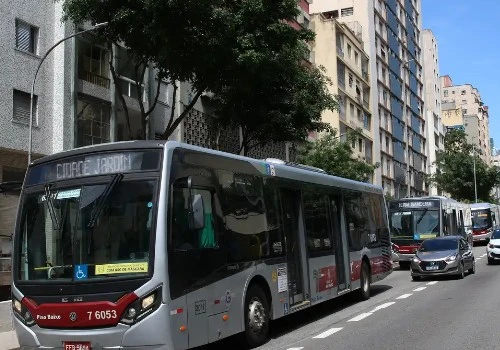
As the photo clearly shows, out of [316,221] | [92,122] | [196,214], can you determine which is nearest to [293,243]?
[316,221]

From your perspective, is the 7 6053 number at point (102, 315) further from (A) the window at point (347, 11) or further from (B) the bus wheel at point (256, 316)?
(A) the window at point (347, 11)

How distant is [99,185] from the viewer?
25.3ft

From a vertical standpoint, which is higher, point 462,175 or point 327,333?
point 462,175

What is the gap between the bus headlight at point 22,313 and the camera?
7750 mm

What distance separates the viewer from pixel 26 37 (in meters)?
21.0

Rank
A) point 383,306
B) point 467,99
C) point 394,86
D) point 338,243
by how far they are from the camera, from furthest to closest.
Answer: point 467,99 → point 394,86 → point 383,306 → point 338,243

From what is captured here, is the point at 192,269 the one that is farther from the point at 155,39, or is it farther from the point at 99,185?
the point at 155,39

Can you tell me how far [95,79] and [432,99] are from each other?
78842mm

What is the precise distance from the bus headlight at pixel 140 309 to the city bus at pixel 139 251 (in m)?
0.01

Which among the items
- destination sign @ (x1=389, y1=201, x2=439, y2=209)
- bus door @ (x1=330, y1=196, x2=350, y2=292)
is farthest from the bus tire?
destination sign @ (x1=389, y1=201, x2=439, y2=209)

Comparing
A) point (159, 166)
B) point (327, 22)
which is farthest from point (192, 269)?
point (327, 22)

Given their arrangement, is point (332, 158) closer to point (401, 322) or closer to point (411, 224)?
point (411, 224)

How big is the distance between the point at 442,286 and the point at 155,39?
10965mm

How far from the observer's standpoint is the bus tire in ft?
49.3
